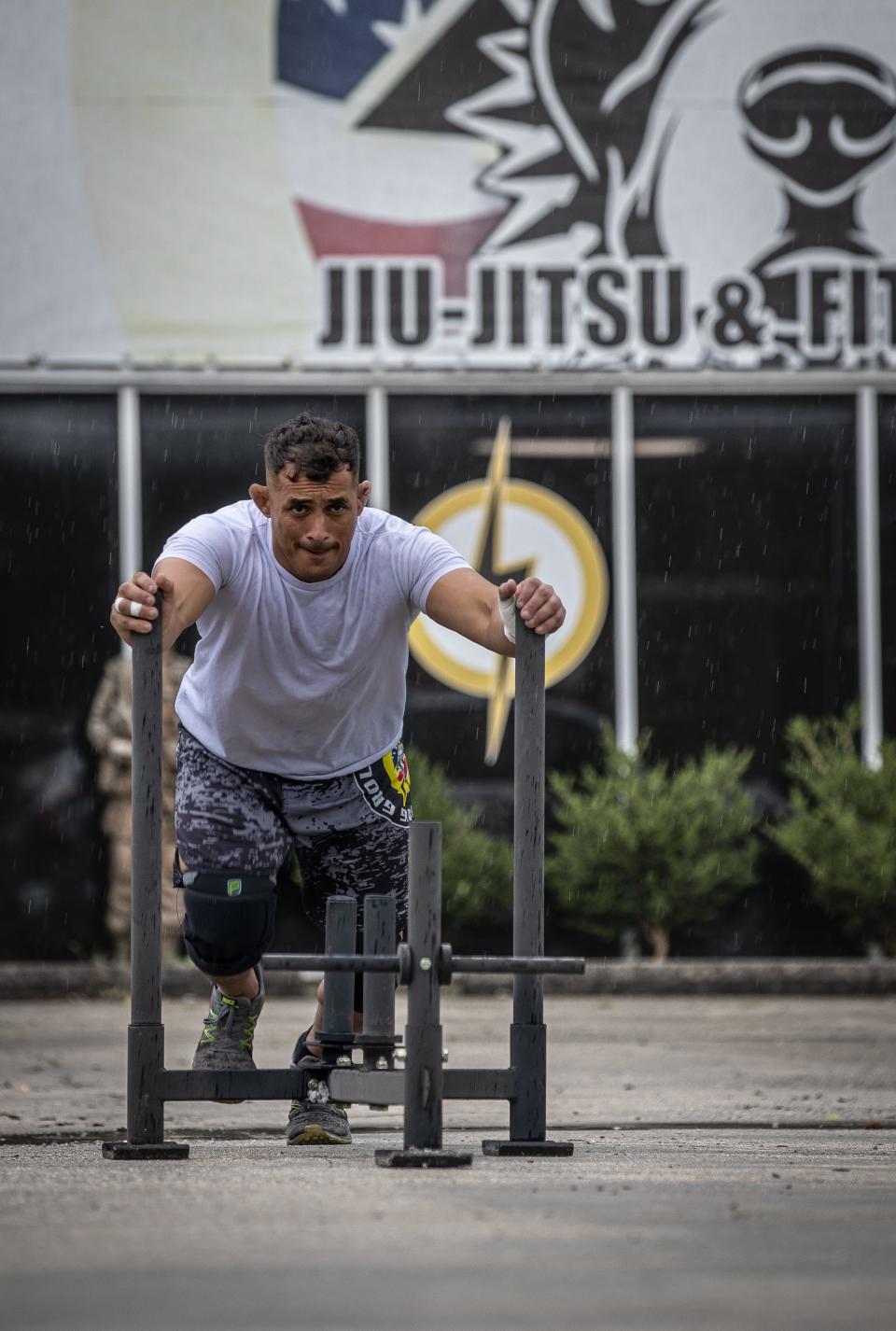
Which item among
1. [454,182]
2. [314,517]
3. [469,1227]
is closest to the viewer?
[469,1227]

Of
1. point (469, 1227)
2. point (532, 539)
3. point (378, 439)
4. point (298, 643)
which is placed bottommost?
point (469, 1227)

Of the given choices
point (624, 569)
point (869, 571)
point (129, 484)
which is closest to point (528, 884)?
point (624, 569)

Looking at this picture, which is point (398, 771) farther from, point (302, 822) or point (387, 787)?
point (302, 822)

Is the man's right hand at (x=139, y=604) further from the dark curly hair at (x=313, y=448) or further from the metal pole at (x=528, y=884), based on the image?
the metal pole at (x=528, y=884)

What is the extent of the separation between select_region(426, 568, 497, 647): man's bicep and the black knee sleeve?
0.71m

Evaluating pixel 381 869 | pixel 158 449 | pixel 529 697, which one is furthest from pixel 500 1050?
pixel 158 449

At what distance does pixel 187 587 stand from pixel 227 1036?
3.40ft

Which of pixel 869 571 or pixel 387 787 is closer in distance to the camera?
pixel 387 787

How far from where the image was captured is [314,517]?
482 centimetres

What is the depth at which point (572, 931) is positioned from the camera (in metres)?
13.6

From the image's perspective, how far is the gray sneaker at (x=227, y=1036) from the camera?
4879 millimetres

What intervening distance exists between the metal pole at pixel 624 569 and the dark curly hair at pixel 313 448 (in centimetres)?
891

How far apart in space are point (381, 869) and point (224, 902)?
0.49 meters

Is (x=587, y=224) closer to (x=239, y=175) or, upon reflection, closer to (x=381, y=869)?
(x=239, y=175)
